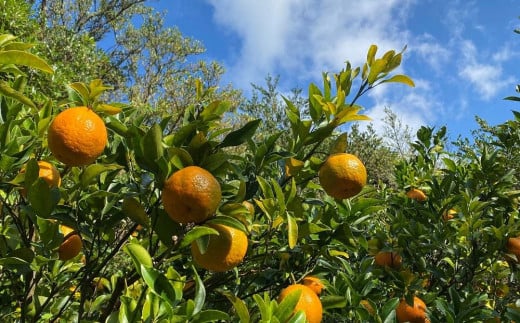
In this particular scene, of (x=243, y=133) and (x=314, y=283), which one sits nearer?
(x=243, y=133)

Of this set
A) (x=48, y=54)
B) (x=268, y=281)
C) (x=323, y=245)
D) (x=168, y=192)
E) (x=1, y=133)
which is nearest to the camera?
(x=168, y=192)

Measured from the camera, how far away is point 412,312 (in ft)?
5.61

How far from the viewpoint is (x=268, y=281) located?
1.61 m

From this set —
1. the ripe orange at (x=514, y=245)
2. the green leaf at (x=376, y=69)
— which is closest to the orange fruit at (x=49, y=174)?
the green leaf at (x=376, y=69)

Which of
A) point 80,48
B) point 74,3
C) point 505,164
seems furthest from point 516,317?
point 74,3

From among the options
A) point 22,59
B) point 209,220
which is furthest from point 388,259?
point 22,59

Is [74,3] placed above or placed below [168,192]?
above

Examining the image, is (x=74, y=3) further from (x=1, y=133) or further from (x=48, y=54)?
(x=1, y=133)

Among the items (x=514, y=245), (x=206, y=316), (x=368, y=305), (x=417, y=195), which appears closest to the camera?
(x=206, y=316)

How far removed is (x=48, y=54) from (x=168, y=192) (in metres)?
7.58

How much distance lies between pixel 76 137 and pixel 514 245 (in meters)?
1.82

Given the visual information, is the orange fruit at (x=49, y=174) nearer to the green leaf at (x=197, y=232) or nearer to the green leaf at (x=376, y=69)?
the green leaf at (x=197, y=232)

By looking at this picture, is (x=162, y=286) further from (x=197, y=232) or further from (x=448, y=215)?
(x=448, y=215)

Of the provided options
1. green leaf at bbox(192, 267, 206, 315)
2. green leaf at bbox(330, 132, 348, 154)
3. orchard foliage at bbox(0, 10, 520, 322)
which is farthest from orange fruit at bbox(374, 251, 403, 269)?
green leaf at bbox(192, 267, 206, 315)
